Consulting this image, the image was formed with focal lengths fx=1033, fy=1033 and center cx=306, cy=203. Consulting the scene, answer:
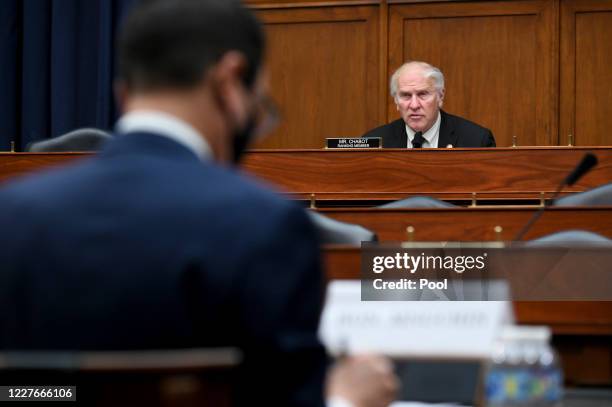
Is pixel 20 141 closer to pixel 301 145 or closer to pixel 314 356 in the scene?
pixel 301 145

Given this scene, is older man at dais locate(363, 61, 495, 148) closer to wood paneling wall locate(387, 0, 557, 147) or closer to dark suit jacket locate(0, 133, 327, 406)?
wood paneling wall locate(387, 0, 557, 147)

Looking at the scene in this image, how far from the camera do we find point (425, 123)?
608cm

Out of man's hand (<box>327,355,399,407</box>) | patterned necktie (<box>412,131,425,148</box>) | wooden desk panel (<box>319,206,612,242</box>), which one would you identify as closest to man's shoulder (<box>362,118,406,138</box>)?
patterned necktie (<box>412,131,425,148</box>)

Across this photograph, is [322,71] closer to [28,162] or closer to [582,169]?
[28,162]

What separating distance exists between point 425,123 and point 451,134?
166 millimetres

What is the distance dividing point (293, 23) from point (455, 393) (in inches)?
229

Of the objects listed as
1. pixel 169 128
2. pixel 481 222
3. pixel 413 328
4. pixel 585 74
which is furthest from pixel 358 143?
pixel 169 128

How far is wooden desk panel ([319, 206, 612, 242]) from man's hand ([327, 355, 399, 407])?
2.34 m

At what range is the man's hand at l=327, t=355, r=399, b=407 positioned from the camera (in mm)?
1399

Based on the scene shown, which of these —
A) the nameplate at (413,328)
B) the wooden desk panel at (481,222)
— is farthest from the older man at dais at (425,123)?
the nameplate at (413,328)

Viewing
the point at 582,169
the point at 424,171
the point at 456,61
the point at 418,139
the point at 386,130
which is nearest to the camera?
the point at 582,169

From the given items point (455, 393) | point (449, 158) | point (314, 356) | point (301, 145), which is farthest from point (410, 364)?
point (301, 145)

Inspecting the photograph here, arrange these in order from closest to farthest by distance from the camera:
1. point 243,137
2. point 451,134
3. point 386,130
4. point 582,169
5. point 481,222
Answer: point 243,137 → point 582,169 → point 481,222 → point 451,134 → point 386,130

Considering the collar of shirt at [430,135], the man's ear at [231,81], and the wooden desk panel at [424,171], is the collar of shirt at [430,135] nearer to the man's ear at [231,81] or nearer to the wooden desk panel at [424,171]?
the wooden desk panel at [424,171]
